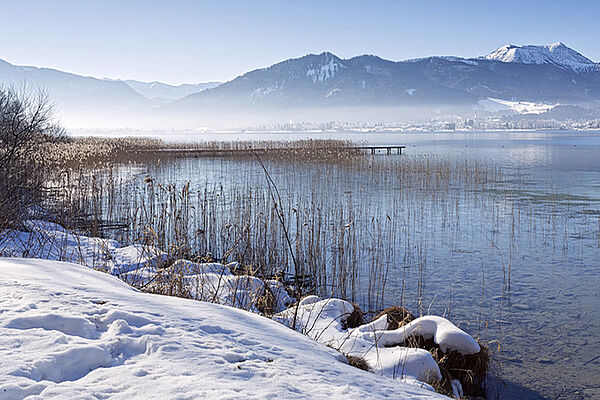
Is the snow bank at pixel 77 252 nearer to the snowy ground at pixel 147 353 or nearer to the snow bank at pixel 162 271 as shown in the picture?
the snow bank at pixel 162 271

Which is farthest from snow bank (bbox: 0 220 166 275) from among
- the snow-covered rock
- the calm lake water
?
the calm lake water

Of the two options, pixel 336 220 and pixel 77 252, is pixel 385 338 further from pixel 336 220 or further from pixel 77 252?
pixel 336 220

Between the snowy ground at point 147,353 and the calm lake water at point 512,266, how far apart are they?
10.8 ft

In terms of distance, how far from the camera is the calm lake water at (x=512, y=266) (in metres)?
6.11

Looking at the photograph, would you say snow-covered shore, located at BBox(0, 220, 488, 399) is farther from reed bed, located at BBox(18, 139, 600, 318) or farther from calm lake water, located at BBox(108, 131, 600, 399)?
calm lake water, located at BBox(108, 131, 600, 399)

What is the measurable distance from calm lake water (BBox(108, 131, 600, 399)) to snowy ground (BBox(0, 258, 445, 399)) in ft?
10.8

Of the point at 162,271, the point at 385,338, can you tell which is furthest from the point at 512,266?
the point at 162,271

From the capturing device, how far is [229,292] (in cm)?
676

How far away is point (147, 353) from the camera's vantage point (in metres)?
2.96

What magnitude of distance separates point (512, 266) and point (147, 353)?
8.76 metres

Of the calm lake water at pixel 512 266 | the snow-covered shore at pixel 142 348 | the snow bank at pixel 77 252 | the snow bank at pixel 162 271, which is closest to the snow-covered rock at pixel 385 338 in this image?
the snow-covered shore at pixel 142 348

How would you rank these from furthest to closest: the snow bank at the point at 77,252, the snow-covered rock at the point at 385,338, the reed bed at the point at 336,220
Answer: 1. the reed bed at the point at 336,220
2. the snow bank at the point at 77,252
3. the snow-covered rock at the point at 385,338

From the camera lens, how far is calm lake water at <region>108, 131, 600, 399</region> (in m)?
6.11

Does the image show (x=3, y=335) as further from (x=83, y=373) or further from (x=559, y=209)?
Result: (x=559, y=209)
